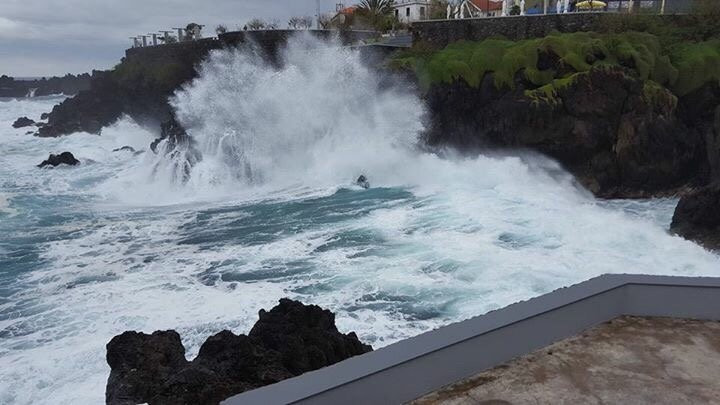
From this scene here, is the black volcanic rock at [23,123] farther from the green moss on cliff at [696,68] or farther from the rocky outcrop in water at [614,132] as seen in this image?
the green moss on cliff at [696,68]

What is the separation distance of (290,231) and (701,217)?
407 inches

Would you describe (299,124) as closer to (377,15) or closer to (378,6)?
(377,15)

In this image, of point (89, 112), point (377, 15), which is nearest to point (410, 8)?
point (377, 15)

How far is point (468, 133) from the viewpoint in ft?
70.8

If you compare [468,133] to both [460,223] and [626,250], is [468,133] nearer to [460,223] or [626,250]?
[460,223]

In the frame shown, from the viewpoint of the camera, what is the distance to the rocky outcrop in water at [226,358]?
6172mm

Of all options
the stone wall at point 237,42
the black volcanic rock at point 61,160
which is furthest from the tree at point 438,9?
the black volcanic rock at point 61,160

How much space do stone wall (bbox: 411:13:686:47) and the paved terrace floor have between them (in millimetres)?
23007

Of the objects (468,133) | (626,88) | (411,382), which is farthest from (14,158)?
(411,382)

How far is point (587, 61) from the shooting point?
65.4 feet

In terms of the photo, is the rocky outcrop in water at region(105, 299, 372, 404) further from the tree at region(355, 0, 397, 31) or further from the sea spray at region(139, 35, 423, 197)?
the tree at region(355, 0, 397, 31)

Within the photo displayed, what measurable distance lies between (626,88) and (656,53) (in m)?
3.09

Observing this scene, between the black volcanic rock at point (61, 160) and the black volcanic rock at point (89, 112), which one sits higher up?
the black volcanic rock at point (89, 112)

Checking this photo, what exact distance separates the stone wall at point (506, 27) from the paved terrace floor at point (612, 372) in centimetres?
2301
